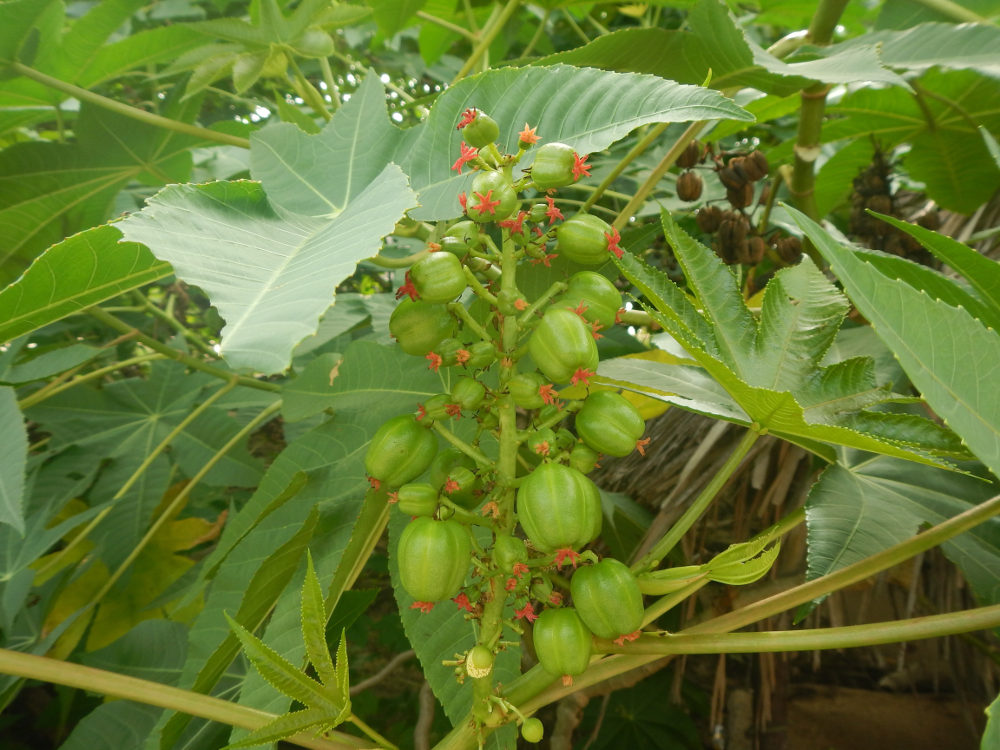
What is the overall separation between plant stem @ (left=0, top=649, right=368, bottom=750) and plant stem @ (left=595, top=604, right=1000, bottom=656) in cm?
30

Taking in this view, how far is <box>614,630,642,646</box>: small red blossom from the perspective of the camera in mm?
625

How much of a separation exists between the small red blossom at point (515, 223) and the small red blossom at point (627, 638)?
39cm

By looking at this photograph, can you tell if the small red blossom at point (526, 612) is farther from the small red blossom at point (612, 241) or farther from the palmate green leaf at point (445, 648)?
the small red blossom at point (612, 241)

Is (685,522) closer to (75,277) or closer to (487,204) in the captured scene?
(487,204)

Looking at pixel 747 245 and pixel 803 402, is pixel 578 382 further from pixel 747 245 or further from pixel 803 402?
pixel 747 245

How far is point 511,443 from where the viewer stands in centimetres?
64

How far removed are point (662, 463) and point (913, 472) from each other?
499 mm

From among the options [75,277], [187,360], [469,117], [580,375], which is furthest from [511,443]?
[187,360]

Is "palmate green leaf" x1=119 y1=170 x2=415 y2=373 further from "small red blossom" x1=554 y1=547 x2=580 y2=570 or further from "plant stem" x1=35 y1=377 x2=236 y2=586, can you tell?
"plant stem" x1=35 y1=377 x2=236 y2=586

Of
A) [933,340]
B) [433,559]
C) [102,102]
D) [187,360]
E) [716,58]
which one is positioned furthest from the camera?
[187,360]

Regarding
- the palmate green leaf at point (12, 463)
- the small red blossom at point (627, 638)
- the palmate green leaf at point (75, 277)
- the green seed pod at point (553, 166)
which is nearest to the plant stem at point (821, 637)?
the small red blossom at point (627, 638)

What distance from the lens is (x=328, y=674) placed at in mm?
560

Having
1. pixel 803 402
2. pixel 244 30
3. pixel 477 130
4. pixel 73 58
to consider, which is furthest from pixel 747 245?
pixel 73 58

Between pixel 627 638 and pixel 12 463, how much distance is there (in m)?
0.82
